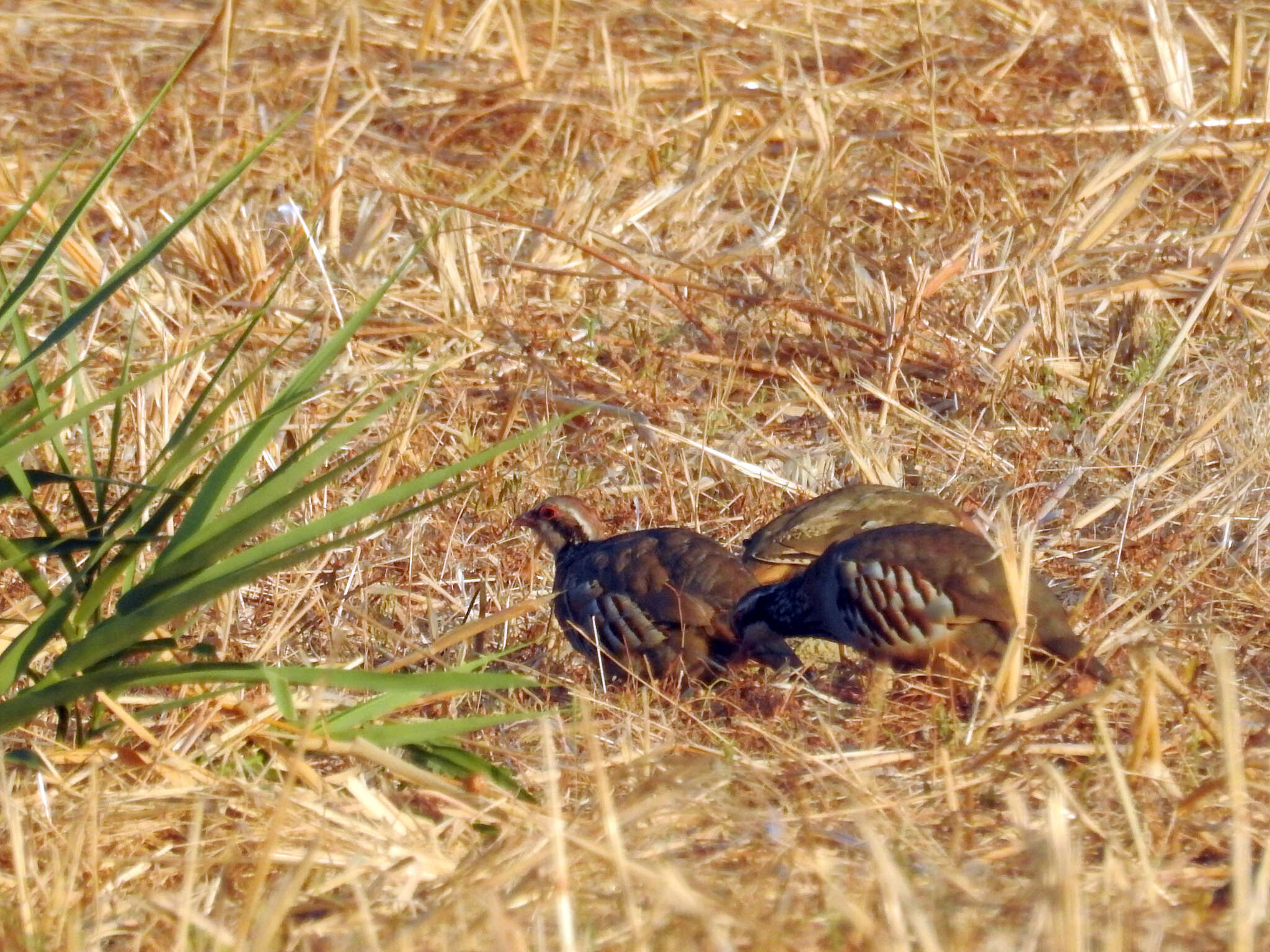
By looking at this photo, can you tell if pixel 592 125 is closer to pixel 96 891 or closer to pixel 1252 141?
pixel 1252 141

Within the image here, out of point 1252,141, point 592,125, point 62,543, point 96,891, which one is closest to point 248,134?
point 592,125

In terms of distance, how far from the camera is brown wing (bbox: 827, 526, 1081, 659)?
15.2ft

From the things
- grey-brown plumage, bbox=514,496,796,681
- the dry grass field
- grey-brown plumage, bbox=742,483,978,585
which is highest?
the dry grass field

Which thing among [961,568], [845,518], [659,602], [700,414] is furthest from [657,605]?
[700,414]

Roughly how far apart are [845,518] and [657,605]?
0.66 m

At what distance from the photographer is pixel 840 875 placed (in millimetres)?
2955

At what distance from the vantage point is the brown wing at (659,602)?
5.05m

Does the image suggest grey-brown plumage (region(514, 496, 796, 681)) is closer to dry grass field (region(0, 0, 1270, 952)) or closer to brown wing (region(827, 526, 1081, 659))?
dry grass field (region(0, 0, 1270, 952))

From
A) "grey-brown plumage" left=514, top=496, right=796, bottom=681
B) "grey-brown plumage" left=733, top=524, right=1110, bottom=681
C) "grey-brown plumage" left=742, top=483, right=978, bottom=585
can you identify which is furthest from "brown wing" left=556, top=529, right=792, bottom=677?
"grey-brown plumage" left=742, top=483, right=978, bottom=585

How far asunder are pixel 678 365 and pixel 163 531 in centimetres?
217

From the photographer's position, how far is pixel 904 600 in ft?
15.5

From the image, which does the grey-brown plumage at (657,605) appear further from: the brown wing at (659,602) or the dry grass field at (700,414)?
the dry grass field at (700,414)

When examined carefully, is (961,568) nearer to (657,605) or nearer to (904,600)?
(904,600)

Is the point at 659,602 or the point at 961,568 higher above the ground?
the point at 961,568
